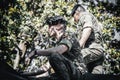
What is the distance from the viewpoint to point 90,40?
25.0 ft

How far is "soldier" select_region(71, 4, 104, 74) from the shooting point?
7.45 meters

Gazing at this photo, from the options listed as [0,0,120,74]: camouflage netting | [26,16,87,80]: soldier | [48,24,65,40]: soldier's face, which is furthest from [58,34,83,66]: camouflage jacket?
[0,0,120,74]: camouflage netting

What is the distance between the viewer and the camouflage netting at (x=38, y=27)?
529 inches

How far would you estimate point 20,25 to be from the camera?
14.3 m

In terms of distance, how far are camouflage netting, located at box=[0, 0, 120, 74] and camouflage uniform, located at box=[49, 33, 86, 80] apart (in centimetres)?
568

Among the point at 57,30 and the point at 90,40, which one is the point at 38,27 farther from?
the point at 57,30

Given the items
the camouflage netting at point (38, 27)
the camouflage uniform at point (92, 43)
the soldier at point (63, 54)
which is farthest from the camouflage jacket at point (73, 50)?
the camouflage netting at point (38, 27)

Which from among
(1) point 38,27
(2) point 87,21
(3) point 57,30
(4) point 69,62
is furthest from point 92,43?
(1) point 38,27

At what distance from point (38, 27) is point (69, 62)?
917cm

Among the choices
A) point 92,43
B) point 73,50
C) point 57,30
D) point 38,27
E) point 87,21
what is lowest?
point 38,27

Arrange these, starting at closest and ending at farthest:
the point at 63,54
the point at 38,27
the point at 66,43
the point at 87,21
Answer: the point at 66,43 < the point at 63,54 < the point at 87,21 < the point at 38,27

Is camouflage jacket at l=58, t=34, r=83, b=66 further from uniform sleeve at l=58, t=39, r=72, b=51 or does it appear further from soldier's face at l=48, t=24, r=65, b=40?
soldier's face at l=48, t=24, r=65, b=40

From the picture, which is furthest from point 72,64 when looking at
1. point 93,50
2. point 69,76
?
point 93,50

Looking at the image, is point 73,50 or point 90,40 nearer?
point 73,50
